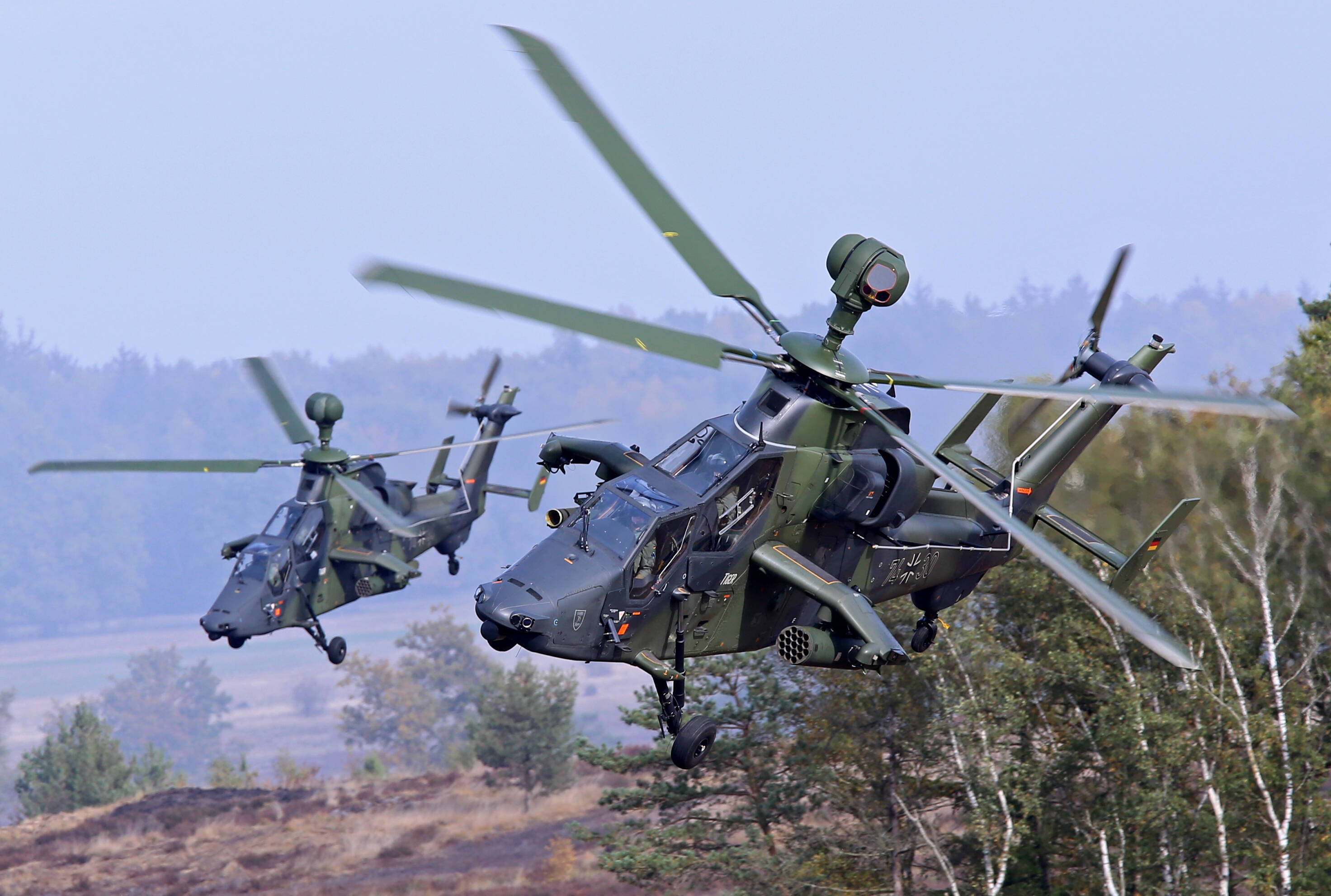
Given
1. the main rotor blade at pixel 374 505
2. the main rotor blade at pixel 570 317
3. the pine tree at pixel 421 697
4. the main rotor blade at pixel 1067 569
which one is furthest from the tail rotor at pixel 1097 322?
the pine tree at pixel 421 697

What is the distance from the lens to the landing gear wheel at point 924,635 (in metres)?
18.9

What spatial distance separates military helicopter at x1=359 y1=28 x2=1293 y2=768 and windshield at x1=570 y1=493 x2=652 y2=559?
0.02m

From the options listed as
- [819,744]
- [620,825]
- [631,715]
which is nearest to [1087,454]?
[819,744]

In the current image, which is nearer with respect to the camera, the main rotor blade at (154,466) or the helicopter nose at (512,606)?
the helicopter nose at (512,606)

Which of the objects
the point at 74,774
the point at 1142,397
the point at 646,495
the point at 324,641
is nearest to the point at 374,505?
the point at 324,641

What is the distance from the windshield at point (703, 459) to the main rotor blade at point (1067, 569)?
1.46 m

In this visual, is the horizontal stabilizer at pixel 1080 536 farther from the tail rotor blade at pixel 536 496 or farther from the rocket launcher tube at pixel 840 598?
the tail rotor blade at pixel 536 496

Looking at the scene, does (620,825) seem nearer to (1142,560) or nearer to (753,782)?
(753,782)

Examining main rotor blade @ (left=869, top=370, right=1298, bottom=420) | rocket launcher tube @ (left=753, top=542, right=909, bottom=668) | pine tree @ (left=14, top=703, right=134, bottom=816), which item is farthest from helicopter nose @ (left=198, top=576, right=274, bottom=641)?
pine tree @ (left=14, top=703, right=134, bottom=816)

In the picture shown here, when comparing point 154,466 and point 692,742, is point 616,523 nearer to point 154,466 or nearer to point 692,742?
point 692,742

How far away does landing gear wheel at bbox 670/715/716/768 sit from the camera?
14602 mm

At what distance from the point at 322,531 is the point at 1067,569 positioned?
20923 mm

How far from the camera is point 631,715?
108 feet

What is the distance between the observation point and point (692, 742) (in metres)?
14.6
